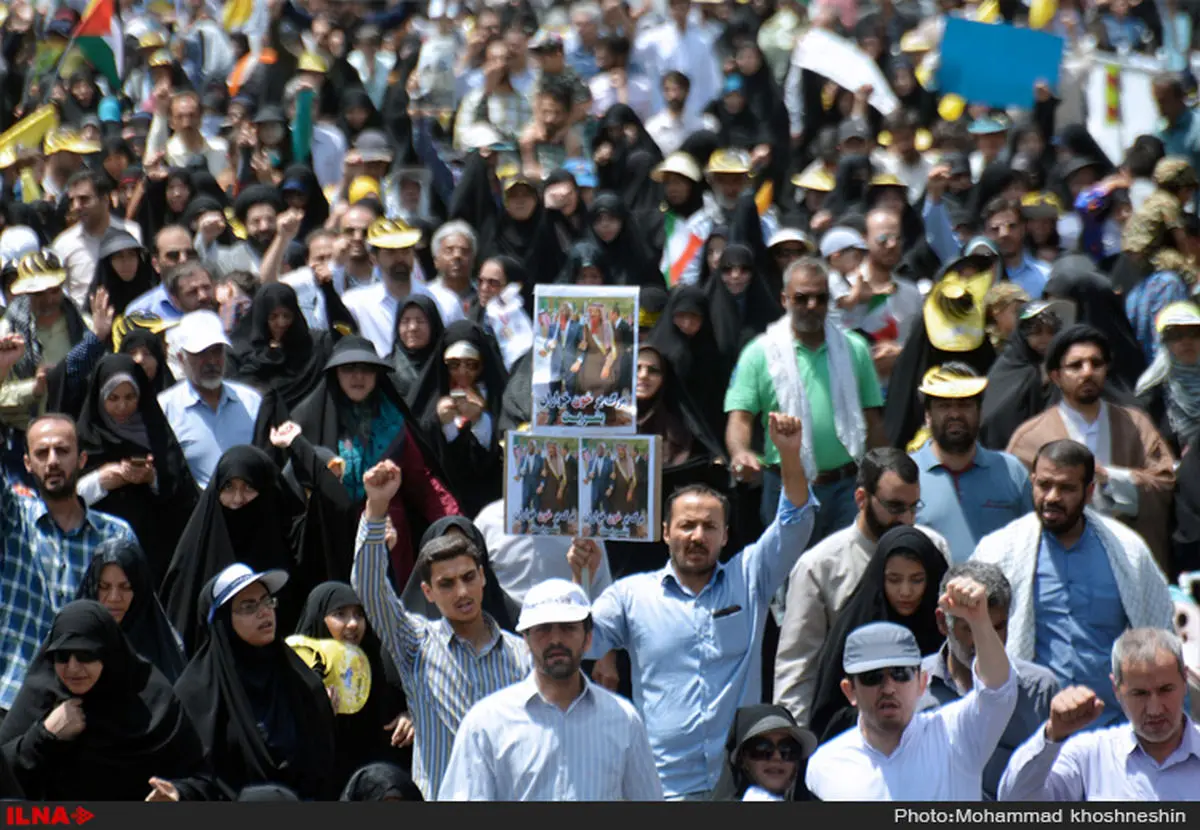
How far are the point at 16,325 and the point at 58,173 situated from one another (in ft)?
11.8

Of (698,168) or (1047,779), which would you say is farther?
(698,168)

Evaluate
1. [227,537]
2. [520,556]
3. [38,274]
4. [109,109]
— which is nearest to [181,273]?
[38,274]

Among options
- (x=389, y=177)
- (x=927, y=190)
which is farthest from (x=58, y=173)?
(x=927, y=190)

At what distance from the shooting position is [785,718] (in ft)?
22.8

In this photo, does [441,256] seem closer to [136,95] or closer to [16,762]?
[16,762]

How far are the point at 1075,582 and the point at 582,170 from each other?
7.12 metres

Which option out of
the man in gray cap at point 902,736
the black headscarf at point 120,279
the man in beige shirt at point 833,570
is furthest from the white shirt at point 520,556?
the black headscarf at point 120,279

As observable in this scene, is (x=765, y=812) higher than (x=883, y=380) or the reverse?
the reverse

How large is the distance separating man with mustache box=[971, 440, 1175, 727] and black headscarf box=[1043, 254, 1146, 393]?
3.22 m

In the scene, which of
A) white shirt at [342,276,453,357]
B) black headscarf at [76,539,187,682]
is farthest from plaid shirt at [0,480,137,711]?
white shirt at [342,276,453,357]

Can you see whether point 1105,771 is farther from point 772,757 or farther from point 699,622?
point 699,622

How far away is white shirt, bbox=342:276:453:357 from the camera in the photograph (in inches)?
448

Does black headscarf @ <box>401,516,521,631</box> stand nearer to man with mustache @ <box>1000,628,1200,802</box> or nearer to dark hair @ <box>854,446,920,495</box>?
dark hair @ <box>854,446,920,495</box>

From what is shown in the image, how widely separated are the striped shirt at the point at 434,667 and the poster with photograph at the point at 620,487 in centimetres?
62
